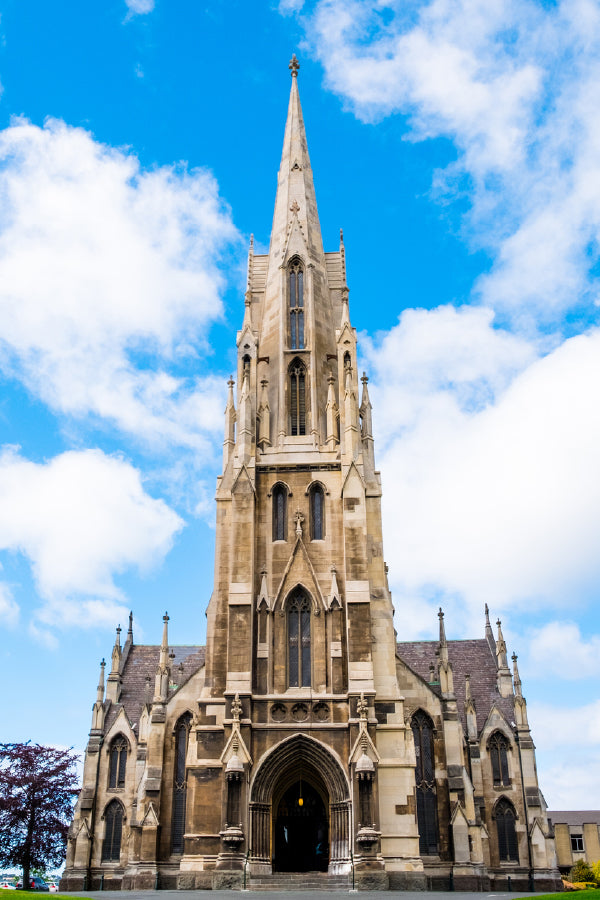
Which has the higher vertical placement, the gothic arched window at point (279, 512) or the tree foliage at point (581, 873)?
the gothic arched window at point (279, 512)

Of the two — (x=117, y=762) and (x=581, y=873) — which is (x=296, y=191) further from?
(x=581, y=873)

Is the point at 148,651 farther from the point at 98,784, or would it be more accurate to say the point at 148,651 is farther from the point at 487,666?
the point at 487,666

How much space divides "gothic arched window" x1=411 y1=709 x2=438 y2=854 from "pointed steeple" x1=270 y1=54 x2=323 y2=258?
69.7ft

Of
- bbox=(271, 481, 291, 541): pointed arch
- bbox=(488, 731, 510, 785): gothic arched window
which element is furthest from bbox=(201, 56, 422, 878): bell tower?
bbox=(488, 731, 510, 785): gothic arched window

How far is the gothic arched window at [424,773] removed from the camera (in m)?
35.8

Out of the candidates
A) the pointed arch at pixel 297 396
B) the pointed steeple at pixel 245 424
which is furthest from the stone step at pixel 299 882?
the pointed arch at pixel 297 396

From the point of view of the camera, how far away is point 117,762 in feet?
137

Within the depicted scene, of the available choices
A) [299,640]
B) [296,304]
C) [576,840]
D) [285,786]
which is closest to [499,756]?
[285,786]

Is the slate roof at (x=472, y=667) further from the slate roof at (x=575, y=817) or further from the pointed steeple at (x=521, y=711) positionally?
the slate roof at (x=575, y=817)

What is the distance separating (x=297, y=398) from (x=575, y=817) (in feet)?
186

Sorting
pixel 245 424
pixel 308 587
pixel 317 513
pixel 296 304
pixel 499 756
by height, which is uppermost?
pixel 296 304

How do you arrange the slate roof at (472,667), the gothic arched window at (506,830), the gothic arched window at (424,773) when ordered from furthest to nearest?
1. the slate roof at (472,667)
2. the gothic arched window at (506,830)
3. the gothic arched window at (424,773)

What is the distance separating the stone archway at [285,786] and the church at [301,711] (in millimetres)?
64

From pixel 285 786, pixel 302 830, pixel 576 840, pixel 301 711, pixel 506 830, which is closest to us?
pixel 301 711
